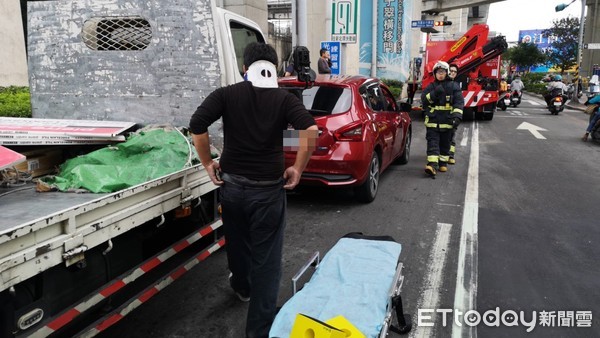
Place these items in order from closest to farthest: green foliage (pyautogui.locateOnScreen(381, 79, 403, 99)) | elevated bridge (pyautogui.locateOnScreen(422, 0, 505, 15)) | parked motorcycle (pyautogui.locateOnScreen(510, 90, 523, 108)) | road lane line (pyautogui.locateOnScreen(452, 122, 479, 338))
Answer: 1. road lane line (pyautogui.locateOnScreen(452, 122, 479, 338))
2. parked motorcycle (pyautogui.locateOnScreen(510, 90, 523, 108))
3. green foliage (pyautogui.locateOnScreen(381, 79, 403, 99))
4. elevated bridge (pyautogui.locateOnScreen(422, 0, 505, 15))

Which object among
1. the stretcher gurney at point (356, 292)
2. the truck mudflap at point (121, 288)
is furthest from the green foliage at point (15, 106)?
the stretcher gurney at point (356, 292)

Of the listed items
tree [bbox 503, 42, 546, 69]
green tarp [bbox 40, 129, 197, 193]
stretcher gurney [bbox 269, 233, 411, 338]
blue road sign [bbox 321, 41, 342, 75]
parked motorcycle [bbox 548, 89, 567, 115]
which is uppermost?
tree [bbox 503, 42, 546, 69]

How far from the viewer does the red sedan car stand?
5.63 meters

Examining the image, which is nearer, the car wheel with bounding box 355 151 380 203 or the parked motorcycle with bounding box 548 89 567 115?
the car wheel with bounding box 355 151 380 203

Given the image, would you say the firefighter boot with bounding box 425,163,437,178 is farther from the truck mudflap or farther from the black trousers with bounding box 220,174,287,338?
the black trousers with bounding box 220,174,287,338

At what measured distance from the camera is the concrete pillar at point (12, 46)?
39.2 ft

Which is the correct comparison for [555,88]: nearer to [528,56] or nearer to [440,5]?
[440,5]

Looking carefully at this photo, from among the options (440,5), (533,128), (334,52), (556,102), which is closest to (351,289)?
(334,52)

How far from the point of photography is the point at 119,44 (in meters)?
4.10

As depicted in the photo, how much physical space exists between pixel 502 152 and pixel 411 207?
16.9 feet

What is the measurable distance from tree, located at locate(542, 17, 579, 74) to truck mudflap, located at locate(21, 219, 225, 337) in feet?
151

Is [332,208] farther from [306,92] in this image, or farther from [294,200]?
[306,92]

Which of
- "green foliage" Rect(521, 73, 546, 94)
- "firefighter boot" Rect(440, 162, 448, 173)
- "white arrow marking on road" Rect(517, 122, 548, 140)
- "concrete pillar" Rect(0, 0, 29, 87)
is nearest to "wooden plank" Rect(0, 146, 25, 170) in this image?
"firefighter boot" Rect(440, 162, 448, 173)

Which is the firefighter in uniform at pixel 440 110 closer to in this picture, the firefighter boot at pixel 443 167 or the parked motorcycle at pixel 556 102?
the firefighter boot at pixel 443 167
